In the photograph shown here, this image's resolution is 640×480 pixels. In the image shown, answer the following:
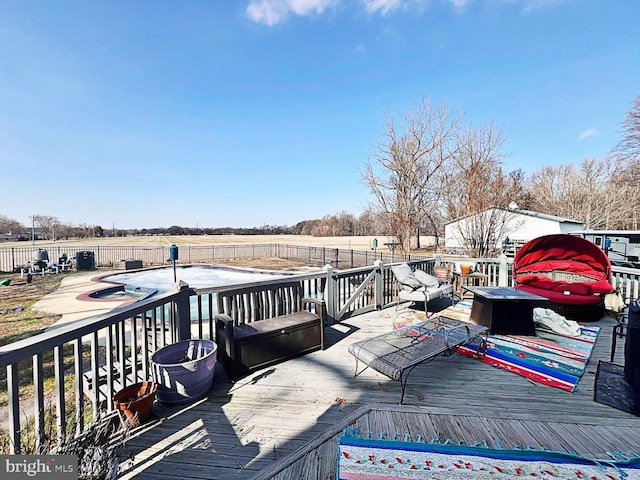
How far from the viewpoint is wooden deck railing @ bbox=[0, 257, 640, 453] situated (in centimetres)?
164

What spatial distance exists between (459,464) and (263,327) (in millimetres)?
2243

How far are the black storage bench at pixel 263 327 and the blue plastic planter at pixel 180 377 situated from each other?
13.1 inches

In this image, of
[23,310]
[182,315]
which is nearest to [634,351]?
[182,315]

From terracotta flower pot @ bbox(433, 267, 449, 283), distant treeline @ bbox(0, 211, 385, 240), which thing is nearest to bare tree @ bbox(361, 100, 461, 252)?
A: terracotta flower pot @ bbox(433, 267, 449, 283)

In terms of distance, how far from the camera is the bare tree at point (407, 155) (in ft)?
49.1

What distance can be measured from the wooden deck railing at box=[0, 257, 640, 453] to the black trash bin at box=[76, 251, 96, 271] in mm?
16481

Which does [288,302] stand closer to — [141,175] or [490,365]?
[490,365]

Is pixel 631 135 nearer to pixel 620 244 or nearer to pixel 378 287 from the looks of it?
pixel 620 244

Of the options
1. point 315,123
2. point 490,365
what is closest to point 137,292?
point 315,123

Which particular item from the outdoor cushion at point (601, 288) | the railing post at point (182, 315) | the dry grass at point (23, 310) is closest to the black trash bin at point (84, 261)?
the dry grass at point (23, 310)

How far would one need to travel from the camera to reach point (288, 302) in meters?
4.09

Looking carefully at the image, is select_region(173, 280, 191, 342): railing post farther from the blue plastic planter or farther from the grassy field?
the grassy field

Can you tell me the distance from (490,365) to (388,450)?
217 centimetres

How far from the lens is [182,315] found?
121 inches
